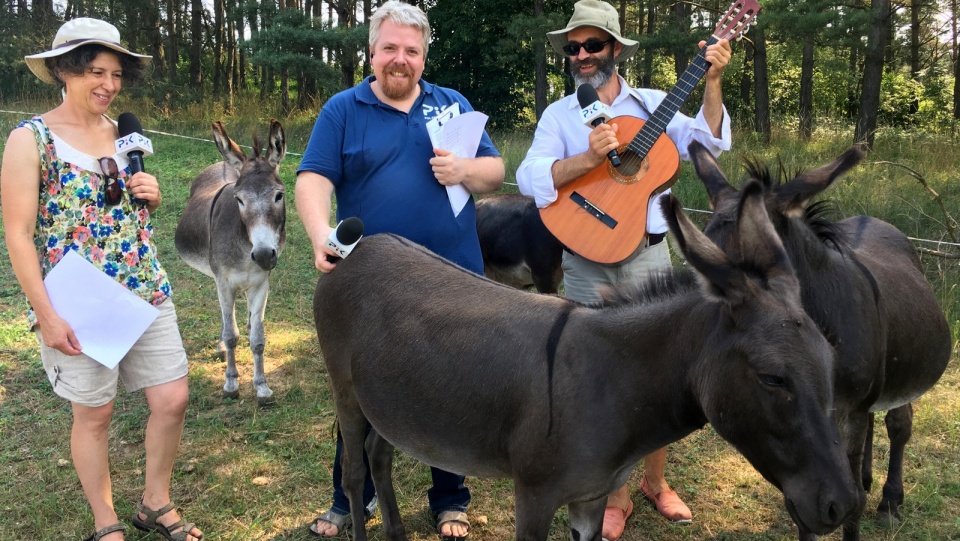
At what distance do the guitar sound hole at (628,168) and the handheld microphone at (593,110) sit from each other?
3cm

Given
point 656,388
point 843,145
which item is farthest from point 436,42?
point 656,388

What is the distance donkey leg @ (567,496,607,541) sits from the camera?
266cm

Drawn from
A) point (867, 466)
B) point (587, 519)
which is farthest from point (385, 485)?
point (867, 466)

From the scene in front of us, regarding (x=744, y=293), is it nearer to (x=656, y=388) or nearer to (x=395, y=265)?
(x=656, y=388)

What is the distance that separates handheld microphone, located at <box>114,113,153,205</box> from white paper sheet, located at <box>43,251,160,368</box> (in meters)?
0.50

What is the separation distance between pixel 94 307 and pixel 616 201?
2519 mm

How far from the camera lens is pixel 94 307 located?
2.87 meters

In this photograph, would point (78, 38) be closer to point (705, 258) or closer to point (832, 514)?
point (705, 258)

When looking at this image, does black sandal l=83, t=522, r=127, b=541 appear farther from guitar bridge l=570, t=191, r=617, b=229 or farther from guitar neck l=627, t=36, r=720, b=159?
guitar neck l=627, t=36, r=720, b=159

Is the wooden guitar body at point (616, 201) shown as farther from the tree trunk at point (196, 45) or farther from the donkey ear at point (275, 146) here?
the tree trunk at point (196, 45)

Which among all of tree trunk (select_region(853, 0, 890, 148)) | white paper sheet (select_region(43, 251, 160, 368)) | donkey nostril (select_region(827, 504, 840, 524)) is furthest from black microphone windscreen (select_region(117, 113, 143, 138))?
tree trunk (select_region(853, 0, 890, 148))

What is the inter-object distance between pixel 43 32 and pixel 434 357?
28120mm

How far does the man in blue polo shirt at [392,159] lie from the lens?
2.84 meters

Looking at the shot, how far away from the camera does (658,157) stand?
3.37m
